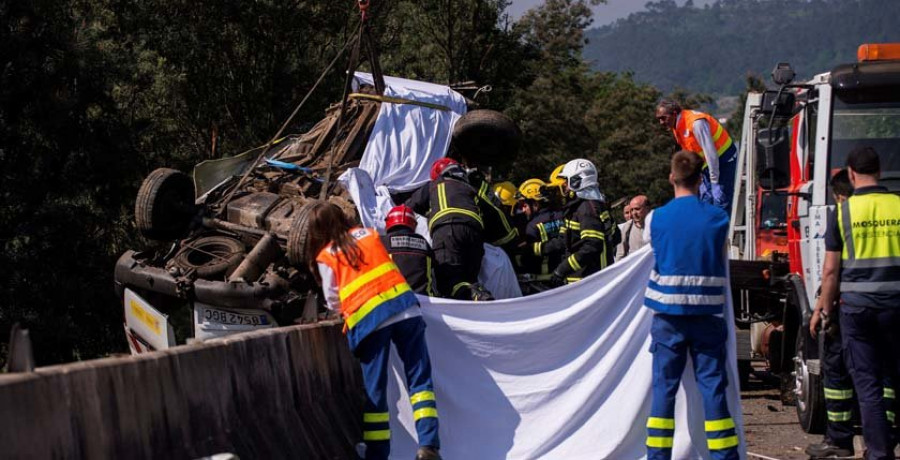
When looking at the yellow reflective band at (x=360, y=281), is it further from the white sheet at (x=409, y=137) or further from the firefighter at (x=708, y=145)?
the white sheet at (x=409, y=137)

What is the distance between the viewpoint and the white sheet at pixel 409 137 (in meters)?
11.8

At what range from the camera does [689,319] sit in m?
7.02

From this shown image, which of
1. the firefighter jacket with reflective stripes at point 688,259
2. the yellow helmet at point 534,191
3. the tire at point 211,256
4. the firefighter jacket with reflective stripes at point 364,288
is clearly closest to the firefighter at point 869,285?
the firefighter jacket with reflective stripes at point 688,259

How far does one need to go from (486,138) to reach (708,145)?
237 centimetres

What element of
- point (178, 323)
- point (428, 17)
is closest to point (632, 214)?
point (178, 323)

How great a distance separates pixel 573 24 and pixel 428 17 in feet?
38.9

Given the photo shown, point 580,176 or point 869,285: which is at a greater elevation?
point 580,176

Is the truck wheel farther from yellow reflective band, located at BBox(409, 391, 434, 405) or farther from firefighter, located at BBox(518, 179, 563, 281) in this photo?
yellow reflective band, located at BBox(409, 391, 434, 405)

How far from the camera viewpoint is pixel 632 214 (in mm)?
12172

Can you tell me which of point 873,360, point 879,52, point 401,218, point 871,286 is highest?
point 879,52

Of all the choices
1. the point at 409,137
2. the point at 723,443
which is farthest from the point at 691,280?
the point at 409,137

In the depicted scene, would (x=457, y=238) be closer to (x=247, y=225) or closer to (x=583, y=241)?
(x=583, y=241)

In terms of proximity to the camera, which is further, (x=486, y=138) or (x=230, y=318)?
(x=486, y=138)

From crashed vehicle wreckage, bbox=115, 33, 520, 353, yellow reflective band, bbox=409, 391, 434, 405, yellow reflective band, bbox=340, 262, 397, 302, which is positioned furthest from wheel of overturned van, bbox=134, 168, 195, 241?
yellow reflective band, bbox=409, 391, 434, 405
